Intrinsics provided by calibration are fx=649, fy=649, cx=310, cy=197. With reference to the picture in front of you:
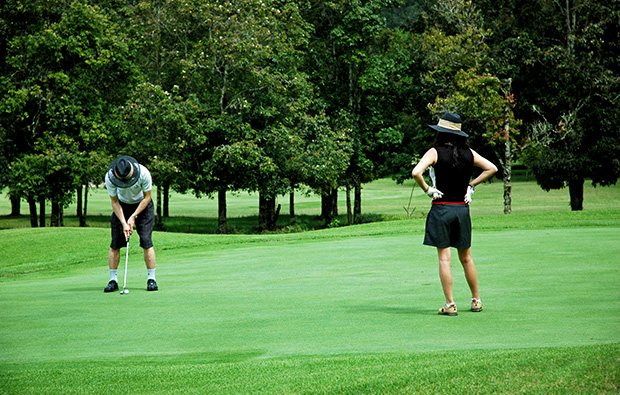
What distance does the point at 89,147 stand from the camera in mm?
36375

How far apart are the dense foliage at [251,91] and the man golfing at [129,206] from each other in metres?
21.0

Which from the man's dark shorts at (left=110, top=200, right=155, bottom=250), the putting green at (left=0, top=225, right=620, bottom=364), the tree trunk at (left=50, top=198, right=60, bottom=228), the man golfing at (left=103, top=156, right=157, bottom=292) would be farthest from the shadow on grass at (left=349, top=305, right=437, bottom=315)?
the tree trunk at (left=50, top=198, right=60, bottom=228)

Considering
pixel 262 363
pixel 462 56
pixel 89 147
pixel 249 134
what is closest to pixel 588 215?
pixel 462 56

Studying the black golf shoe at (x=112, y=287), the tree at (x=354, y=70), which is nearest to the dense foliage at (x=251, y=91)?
the tree at (x=354, y=70)

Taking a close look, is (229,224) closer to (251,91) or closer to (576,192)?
(251,91)

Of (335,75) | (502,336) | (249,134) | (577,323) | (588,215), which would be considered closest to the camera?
(502,336)

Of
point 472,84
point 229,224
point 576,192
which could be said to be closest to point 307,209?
point 229,224

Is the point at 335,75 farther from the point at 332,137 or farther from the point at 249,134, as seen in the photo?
the point at 249,134

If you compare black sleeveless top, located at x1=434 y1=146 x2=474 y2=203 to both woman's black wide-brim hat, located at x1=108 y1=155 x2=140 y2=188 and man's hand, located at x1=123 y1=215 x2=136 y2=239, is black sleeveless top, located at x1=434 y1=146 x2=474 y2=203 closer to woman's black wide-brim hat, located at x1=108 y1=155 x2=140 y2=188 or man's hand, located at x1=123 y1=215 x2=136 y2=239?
woman's black wide-brim hat, located at x1=108 y1=155 x2=140 y2=188

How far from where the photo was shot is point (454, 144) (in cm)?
734

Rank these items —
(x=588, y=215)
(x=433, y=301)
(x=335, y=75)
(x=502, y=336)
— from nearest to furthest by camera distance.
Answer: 1. (x=502, y=336)
2. (x=433, y=301)
3. (x=588, y=215)
4. (x=335, y=75)

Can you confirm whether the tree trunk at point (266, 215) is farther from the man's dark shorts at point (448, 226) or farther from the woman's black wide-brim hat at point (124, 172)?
the man's dark shorts at point (448, 226)

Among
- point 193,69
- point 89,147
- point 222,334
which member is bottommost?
point 222,334

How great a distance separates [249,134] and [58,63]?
37.0 ft
